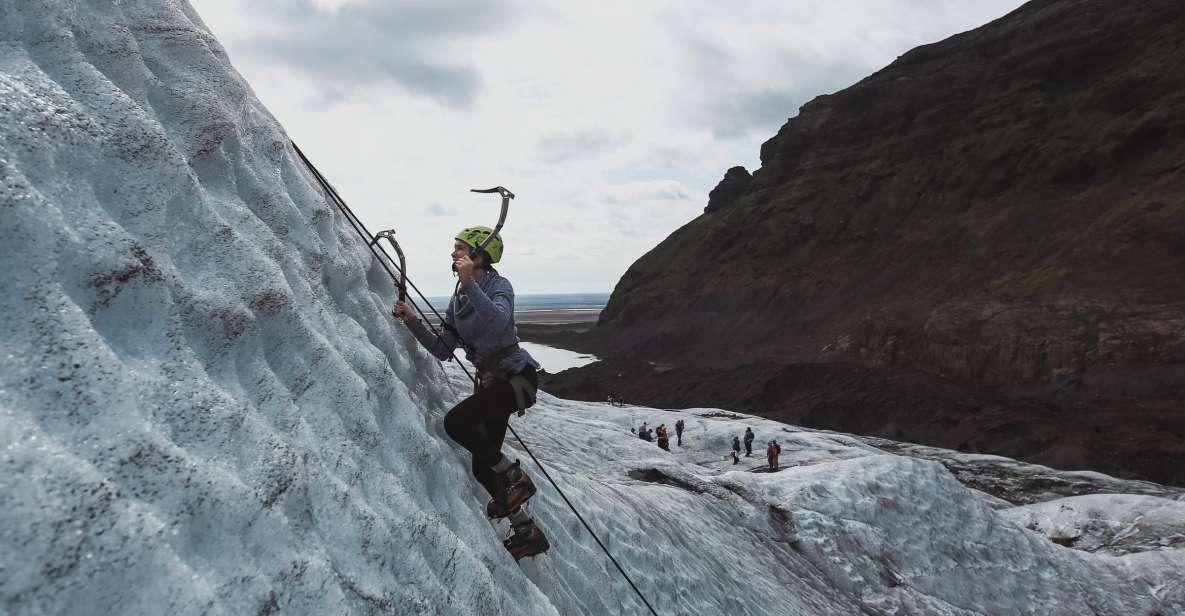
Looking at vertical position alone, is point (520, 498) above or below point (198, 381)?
below

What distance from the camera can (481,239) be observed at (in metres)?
4.81

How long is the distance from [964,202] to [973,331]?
21270mm

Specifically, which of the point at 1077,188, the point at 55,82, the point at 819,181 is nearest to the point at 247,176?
the point at 55,82

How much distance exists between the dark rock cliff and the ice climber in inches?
1179

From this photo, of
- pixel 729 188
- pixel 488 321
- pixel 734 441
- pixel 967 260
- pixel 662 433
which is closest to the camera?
pixel 488 321

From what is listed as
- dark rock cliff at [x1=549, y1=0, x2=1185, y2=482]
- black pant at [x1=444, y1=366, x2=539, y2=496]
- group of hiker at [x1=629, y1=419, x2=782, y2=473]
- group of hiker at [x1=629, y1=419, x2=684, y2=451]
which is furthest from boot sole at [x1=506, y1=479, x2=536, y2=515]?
dark rock cliff at [x1=549, y1=0, x2=1185, y2=482]

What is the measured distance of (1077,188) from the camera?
5006 centimetres

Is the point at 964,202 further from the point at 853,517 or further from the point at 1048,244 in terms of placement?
the point at 853,517

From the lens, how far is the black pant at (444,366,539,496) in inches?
176

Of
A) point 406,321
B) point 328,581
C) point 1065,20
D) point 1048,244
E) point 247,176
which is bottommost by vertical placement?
point 328,581

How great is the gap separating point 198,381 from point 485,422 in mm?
1973

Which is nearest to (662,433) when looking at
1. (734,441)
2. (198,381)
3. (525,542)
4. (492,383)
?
(734,441)

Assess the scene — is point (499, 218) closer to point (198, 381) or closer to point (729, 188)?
point (198, 381)

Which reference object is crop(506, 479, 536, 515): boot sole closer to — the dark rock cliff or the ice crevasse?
the ice crevasse
